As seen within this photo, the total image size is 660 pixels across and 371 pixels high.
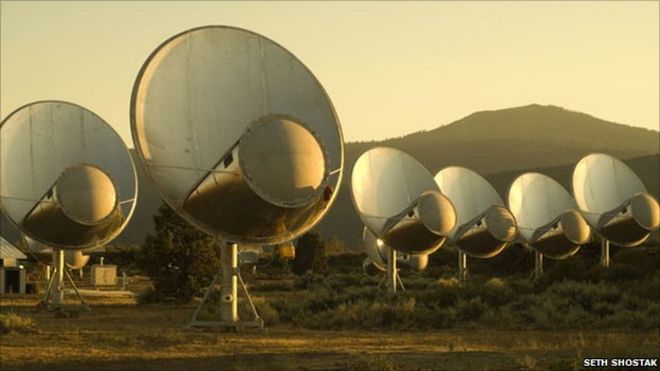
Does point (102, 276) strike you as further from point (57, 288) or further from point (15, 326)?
point (15, 326)

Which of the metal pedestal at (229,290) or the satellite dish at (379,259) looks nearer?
the metal pedestal at (229,290)

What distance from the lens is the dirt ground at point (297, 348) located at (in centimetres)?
2036

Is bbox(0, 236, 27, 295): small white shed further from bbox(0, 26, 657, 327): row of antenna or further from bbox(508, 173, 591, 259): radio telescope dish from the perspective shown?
bbox(0, 26, 657, 327): row of antenna

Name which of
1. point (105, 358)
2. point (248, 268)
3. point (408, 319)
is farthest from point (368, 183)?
point (248, 268)

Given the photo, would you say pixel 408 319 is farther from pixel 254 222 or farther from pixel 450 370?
pixel 450 370

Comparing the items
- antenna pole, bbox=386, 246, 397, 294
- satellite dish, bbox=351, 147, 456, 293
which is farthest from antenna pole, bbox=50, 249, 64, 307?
antenna pole, bbox=386, 246, 397, 294

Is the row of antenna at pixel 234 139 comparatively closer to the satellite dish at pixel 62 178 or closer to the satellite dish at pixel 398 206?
the satellite dish at pixel 62 178

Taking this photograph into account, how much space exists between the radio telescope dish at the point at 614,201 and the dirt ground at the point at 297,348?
2750 centimetres

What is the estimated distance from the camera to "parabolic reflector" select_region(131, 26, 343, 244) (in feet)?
83.3

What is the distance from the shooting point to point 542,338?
87.9 ft

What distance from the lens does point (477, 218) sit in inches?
2207

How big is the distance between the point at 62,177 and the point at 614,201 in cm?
3041

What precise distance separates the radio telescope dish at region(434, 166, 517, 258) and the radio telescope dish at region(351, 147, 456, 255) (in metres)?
8.06

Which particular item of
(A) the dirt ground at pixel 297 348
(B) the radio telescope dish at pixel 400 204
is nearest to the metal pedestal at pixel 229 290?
(A) the dirt ground at pixel 297 348
